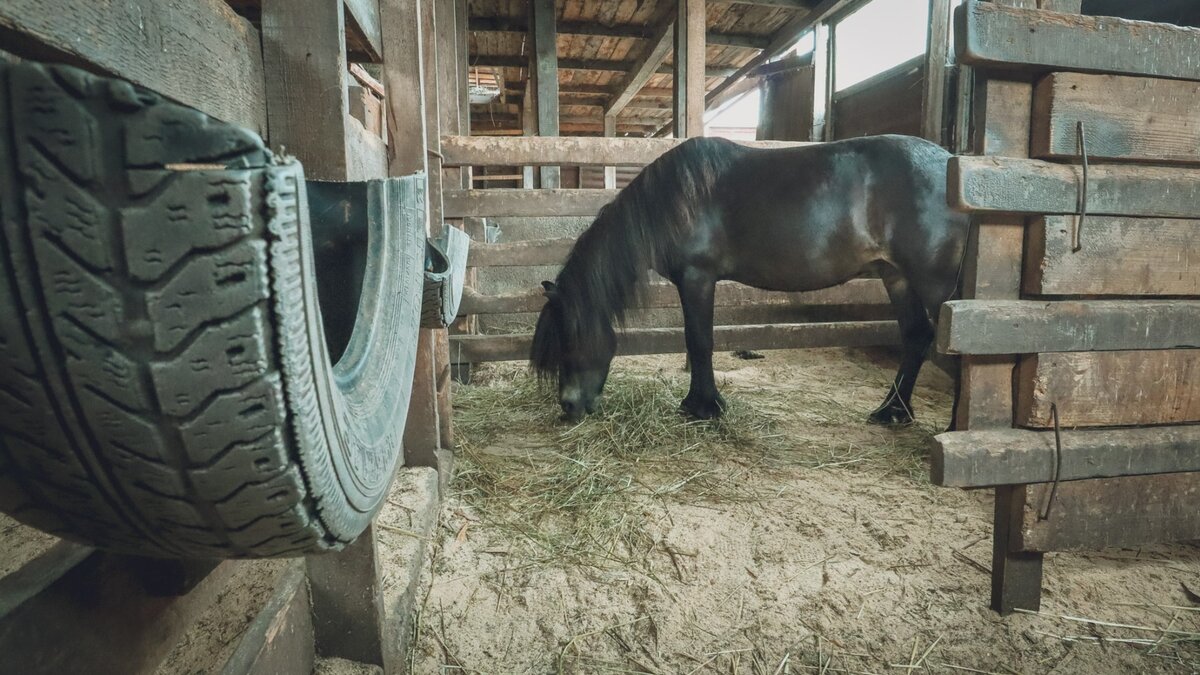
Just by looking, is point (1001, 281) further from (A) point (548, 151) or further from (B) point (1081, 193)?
(A) point (548, 151)

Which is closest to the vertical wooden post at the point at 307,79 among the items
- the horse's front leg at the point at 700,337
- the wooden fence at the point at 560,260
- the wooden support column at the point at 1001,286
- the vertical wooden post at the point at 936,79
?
the wooden support column at the point at 1001,286

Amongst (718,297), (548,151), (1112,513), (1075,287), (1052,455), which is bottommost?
(1112,513)

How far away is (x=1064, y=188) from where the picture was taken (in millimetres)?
1307

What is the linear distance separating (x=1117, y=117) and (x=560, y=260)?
101 inches

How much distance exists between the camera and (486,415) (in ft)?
10.2

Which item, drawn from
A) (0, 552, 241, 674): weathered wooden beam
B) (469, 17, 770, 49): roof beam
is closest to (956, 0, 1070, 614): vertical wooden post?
(0, 552, 241, 674): weathered wooden beam

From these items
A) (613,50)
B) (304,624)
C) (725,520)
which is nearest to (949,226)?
(725,520)

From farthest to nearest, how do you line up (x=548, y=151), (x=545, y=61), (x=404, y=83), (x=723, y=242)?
(x=545, y=61) → (x=548, y=151) → (x=723, y=242) → (x=404, y=83)

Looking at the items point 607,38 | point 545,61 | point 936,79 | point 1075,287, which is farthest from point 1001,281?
point 607,38

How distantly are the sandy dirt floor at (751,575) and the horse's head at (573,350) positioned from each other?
1.07 ft

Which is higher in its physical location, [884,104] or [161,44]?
[884,104]

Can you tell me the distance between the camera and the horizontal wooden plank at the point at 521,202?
11.2 feet

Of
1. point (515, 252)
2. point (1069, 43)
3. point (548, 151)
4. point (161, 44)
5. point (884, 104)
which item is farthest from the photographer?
point (884, 104)

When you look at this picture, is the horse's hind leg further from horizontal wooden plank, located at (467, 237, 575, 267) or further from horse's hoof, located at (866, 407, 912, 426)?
horizontal wooden plank, located at (467, 237, 575, 267)
